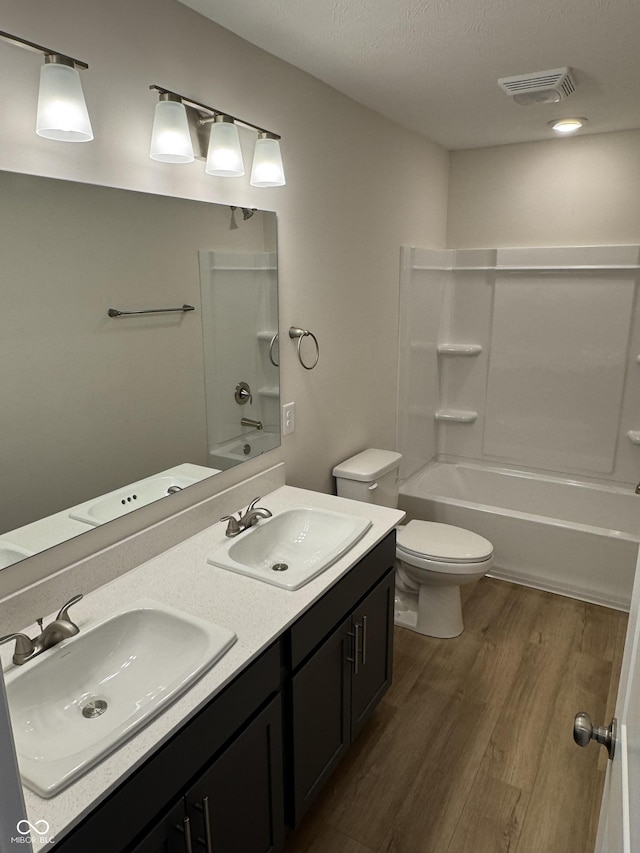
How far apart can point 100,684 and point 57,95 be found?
1.35m

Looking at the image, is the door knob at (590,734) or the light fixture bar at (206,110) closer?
the door knob at (590,734)

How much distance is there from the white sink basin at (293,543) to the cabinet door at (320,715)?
0.76 ft

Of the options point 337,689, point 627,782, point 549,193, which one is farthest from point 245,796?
point 549,193

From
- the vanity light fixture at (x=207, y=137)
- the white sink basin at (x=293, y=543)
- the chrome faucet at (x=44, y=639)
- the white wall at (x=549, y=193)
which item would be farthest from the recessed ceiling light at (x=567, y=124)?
the chrome faucet at (x=44, y=639)

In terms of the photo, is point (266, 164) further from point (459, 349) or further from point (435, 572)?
point (459, 349)

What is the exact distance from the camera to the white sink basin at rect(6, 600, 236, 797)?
1.06 meters

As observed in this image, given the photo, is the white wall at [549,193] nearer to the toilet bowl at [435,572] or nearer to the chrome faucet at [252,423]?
the toilet bowl at [435,572]

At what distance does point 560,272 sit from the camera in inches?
139

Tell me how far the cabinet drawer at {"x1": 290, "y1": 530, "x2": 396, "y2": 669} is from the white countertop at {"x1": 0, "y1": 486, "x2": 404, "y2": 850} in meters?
0.05

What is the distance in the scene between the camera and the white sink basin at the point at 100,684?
1.06 m

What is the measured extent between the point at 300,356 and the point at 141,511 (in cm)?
98

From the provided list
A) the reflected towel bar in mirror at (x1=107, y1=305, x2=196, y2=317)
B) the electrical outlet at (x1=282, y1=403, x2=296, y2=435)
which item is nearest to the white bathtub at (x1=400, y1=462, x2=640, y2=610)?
the electrical outlet at (x1=282, y1=403, x2=296, y2=435)

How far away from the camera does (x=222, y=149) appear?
1780 mm

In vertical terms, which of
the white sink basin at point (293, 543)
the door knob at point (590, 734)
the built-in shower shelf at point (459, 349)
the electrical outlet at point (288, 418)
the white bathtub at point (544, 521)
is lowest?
the white bathtub at point (544, 521)
